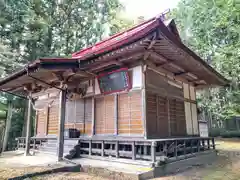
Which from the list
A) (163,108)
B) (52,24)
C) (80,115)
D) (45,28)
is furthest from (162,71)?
(52,24)

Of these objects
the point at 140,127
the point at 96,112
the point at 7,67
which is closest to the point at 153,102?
the point at 140,127

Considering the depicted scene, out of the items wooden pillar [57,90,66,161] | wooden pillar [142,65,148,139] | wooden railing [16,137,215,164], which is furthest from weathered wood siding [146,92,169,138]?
wooden pillar [57,90,66,161]

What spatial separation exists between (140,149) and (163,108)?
199 cm

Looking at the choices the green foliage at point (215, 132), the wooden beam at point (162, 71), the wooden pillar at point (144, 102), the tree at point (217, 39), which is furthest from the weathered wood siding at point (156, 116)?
the green foliage at point (215, 132)

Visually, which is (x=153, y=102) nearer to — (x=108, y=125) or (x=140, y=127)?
(x=140, y=127)

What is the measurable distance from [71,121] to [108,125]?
87.7 inches

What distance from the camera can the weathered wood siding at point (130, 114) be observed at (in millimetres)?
6234

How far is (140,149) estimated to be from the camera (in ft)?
19.3

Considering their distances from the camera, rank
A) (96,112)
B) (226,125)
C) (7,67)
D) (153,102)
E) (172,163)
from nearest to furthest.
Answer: (172,163) < (153,102) < (96,112) < (7,67) < (226,125)

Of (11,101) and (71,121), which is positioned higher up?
(11,101)

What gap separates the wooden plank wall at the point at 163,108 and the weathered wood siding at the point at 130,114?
0.29 m

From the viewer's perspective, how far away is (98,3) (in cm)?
2008

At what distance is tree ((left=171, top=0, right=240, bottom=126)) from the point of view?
39.1 feet

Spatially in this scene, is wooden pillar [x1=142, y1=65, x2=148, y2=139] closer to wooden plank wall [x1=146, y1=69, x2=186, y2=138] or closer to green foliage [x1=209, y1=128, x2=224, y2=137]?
wooden plank wall [x1=146, y1=69, x2=186, y2=138]
